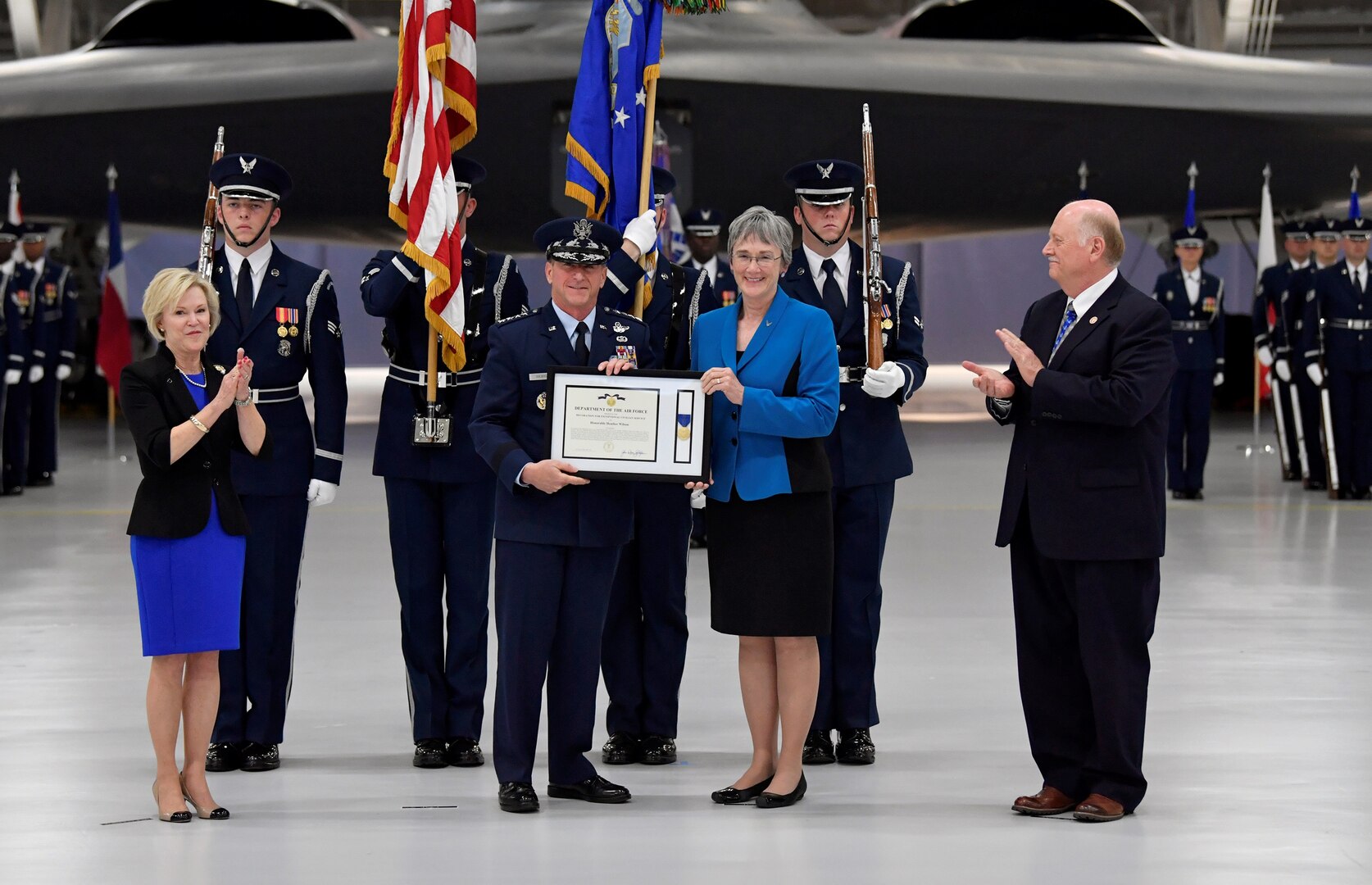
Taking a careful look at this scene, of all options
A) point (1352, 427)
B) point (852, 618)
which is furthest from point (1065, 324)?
point (1352, 427)

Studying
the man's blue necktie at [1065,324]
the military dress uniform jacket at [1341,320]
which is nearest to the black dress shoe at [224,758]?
the man's blue necktie at [1065,324]

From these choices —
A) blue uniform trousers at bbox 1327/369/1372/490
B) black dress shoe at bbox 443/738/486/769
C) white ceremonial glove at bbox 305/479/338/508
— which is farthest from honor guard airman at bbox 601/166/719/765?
blue uniform trousers at bbox 1327/369/1372/490

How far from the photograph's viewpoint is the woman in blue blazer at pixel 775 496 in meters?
4.47

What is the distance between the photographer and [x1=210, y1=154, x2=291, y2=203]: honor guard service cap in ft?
16.4

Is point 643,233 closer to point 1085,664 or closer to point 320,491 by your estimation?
point 320,491

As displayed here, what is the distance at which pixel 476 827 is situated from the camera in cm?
427

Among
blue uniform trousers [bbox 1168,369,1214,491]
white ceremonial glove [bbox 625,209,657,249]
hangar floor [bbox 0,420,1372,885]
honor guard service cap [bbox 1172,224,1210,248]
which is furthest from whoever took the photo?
honor guard service cap [bbox 1172,224,1210,248]

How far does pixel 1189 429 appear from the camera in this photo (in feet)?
39.3

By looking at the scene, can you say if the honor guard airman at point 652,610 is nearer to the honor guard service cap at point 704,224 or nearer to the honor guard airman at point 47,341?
the honor guard service cap at point 704,224

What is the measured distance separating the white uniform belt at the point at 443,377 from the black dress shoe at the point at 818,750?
5.10ft

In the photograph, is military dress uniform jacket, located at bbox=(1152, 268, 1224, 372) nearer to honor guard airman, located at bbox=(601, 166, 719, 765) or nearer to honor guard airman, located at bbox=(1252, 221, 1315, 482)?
honor guard airman, located at bbox=(1252, 221, 1315, 482)

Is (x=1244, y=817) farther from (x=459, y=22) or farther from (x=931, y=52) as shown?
(x=931, y=52)

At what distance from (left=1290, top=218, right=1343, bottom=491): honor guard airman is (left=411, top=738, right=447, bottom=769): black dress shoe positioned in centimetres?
889

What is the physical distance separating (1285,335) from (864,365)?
8.33 metres
